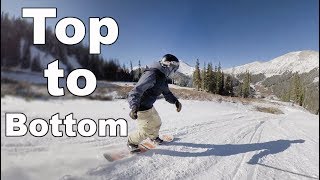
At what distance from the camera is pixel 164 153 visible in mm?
5367

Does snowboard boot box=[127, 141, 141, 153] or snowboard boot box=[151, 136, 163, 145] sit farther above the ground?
snowboard boot box=[151, 136, 163, 145]

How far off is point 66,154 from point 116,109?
1272 mm

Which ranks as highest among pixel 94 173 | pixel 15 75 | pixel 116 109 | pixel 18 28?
pixel 18 28

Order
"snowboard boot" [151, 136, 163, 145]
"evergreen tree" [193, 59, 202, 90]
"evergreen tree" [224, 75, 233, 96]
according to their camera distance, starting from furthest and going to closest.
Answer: "evergreen tree" [224, 75, 233, 96]
"evergreen tree" [193, 59, 202, 90]
"snowboard boot" [151, 136, 163, 145]

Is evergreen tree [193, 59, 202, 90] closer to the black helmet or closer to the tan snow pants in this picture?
the black helmet

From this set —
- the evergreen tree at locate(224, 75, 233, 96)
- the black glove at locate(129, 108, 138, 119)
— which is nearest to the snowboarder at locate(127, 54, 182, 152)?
the black glove at locate(129, 108, 138, 119)

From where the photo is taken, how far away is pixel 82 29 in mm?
3408

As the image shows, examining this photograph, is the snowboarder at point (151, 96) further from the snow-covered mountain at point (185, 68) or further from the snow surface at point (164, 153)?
the snow-covered mountain at point (185, 68)

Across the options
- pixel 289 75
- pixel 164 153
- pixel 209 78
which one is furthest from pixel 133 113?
pixel 289 75

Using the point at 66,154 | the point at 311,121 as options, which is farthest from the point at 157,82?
the point at 311,121

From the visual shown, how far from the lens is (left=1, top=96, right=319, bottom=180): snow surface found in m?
3.90

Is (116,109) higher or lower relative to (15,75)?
lower

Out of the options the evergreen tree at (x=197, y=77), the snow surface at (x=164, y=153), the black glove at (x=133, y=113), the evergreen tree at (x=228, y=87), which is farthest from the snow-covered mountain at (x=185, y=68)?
the evergreen tree at (x=228, y=87)

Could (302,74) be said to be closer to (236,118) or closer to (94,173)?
(236,118)
